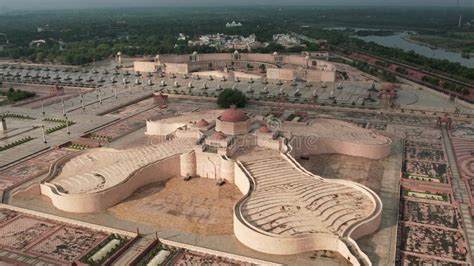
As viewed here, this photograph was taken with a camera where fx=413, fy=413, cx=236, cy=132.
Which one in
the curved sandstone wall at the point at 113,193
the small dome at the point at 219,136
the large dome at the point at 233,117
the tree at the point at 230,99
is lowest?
the curved sandstone wall at the point at 113,193

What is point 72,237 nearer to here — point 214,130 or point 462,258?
point 214,130

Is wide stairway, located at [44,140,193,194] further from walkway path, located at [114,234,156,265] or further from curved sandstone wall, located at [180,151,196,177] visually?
walkway path, located at [114,234,156,265]

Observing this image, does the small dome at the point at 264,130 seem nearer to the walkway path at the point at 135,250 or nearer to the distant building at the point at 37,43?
the walkway path at the point at 135,250

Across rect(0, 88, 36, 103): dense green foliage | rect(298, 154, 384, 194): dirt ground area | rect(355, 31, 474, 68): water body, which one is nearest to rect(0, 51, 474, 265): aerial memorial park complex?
rect(298, 154, 384, 194): dirt ground area

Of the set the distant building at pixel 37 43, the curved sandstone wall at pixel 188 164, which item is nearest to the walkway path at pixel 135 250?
the curved sandstone wall at pixel 188 164

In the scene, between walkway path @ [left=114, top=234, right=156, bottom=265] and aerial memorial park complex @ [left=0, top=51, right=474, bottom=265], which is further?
aerial memorial park complex @ [left=0, top=51, right=474, bottom=265]
